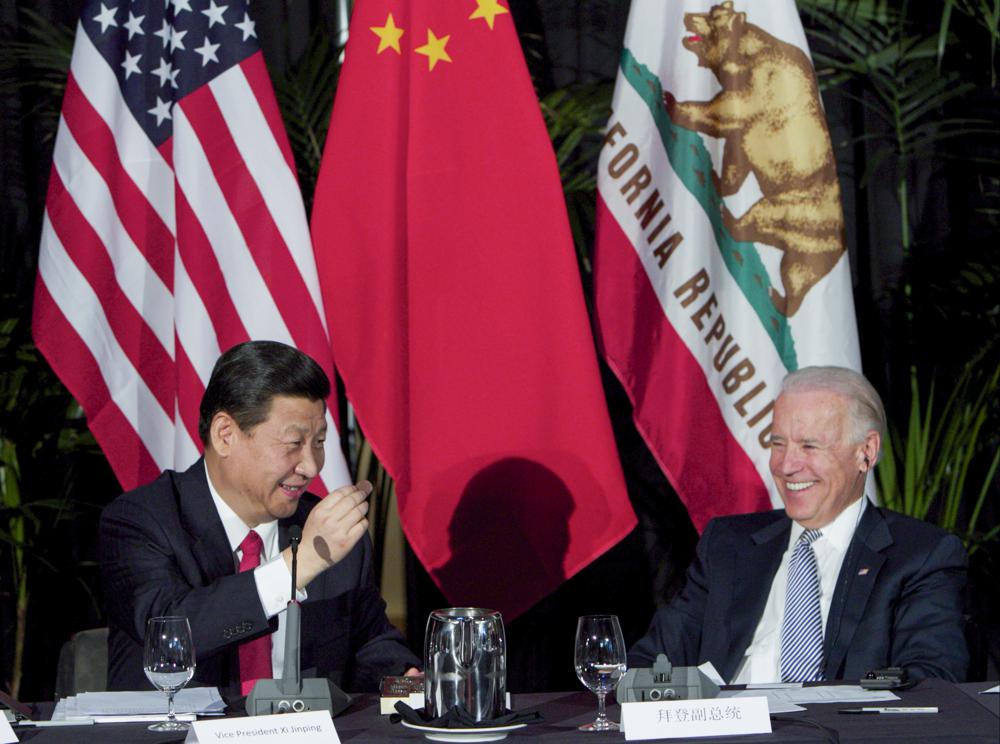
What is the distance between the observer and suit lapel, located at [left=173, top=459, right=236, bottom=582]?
2.99 meters

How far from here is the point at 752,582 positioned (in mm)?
3160

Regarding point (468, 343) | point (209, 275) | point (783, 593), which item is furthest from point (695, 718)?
point (209, 275)

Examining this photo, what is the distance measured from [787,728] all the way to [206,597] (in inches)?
48.0

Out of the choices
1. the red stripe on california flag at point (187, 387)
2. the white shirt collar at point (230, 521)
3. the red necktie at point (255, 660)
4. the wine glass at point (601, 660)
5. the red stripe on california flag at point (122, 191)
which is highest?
the red stripe on california flag at point (122, 191)

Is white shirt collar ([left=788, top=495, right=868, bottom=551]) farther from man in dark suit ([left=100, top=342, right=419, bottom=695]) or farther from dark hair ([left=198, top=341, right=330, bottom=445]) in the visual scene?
dark hair ([left=198, top=341, right=330, bottom=445])

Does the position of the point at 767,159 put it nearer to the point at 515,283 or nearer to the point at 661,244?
the point at 661,244

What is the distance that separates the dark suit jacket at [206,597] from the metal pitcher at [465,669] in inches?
25.3

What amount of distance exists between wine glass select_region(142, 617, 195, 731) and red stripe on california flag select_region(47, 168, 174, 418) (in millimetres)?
1834

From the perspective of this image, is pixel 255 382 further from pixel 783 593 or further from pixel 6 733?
pixel 783 593

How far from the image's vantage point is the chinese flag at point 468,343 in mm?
3844

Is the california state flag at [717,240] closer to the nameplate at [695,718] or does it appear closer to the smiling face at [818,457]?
the smiling face at [818,457]

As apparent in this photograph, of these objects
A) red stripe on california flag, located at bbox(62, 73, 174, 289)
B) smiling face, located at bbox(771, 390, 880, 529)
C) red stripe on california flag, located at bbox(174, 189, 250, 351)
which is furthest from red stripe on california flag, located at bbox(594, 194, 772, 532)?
red stripe on california flag, located at bbox(62, 73, 174, 289)

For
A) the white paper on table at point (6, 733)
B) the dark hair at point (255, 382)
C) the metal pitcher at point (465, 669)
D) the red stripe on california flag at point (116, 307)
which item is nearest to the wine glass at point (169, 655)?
the white paper on table at point (6, 733)

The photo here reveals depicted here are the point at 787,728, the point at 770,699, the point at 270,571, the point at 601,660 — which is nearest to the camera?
the point at 787,728
